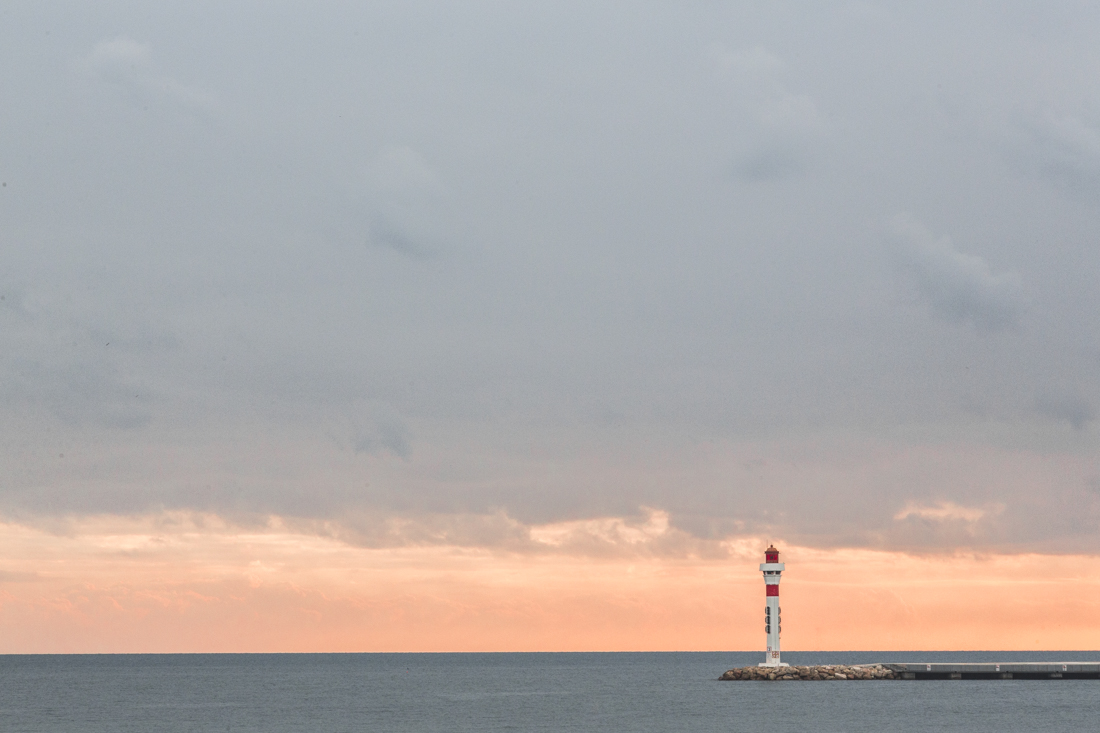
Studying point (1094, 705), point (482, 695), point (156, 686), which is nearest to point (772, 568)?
point (1094, 705)

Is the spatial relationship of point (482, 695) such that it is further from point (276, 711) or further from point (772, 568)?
point (772, 568)

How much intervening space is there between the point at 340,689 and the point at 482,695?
30.5 meters

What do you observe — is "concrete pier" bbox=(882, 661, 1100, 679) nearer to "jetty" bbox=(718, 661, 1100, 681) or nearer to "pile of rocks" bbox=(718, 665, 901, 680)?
"jetty" bbox=(718, 661, 1100, 681)

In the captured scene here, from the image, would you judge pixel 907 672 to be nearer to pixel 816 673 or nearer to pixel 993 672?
pixel 993 672

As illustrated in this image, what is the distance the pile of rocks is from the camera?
14238cm

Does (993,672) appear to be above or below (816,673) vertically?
above

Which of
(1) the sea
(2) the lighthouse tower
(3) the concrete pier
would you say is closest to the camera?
(1) the sea

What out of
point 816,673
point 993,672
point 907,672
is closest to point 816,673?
point 816,673

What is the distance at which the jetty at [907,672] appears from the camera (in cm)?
14412

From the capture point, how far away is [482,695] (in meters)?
156

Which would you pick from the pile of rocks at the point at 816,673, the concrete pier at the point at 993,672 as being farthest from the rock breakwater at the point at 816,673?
the concrete pier at the point at 993,672

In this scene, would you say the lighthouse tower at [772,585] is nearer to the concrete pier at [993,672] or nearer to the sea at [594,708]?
the sea at [594,708]

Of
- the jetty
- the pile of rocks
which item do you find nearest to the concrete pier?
the jetty

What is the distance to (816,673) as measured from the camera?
145000 mm
